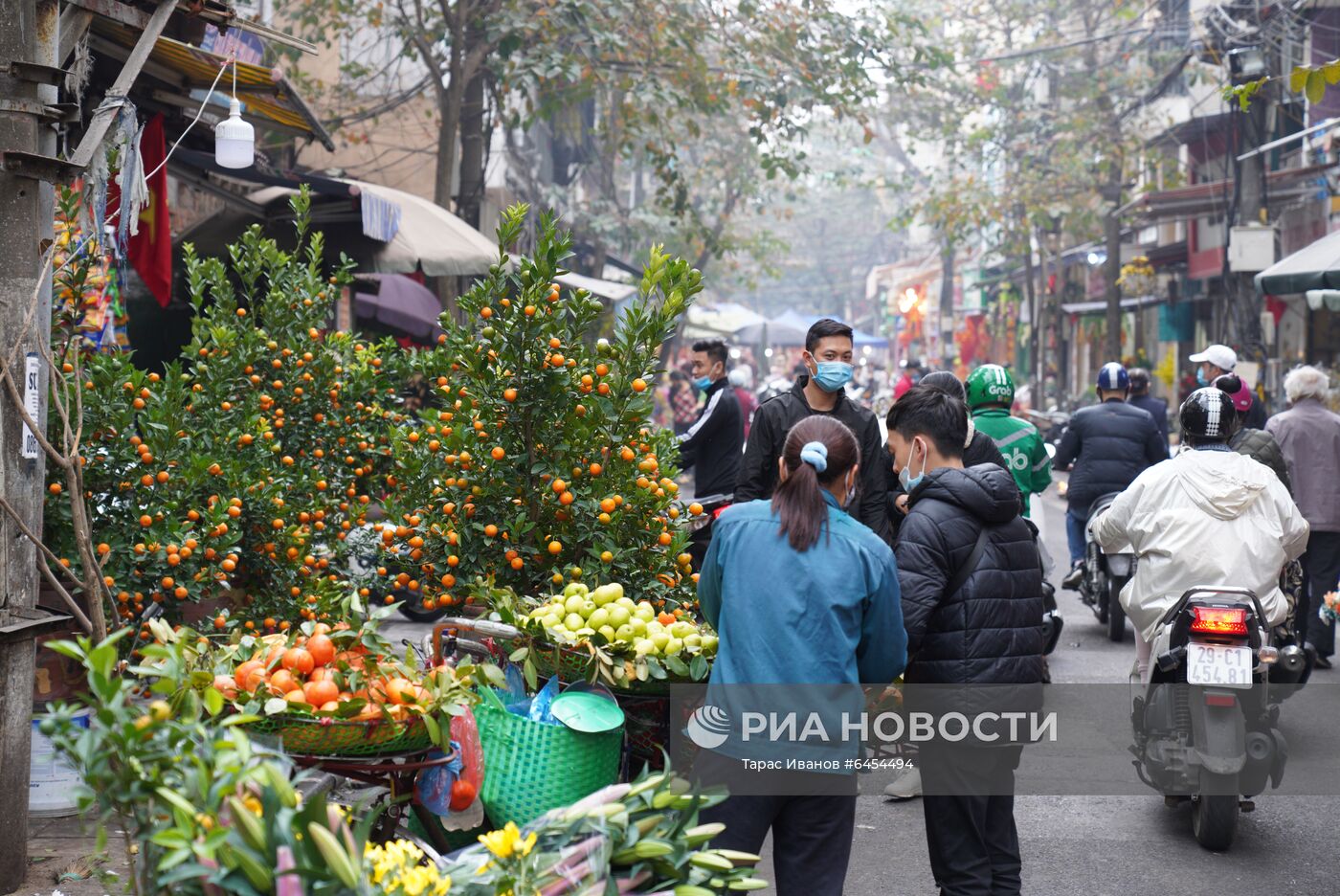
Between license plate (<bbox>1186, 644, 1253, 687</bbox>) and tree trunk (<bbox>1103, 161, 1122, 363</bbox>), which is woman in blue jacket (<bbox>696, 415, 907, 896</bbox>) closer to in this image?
license plate (<bbox>1186, 644, 1253, 687</bbox>)

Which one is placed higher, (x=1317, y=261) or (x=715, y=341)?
(x=1317, y=261)

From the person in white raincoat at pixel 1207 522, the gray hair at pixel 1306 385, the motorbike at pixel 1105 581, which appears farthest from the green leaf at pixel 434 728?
the gray hair at pixel 1306 385

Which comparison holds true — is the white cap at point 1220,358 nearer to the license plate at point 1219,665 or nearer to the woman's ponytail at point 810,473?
the license plate at point 1219,665

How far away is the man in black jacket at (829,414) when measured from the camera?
6.65 metres

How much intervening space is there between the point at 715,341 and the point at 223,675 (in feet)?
23.8

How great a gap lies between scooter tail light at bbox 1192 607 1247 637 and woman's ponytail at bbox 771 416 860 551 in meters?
2.27

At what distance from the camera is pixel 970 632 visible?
4.20 metres

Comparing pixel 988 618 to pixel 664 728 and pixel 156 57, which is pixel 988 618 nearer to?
pixel 664 728

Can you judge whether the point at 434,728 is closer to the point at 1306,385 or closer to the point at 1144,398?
the point at 1306,385

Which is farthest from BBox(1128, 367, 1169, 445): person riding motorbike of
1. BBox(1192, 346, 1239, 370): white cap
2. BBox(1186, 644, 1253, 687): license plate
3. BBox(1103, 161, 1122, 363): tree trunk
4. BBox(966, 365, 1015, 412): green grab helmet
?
BBox(1103, 161, 1122, 363): tree trunk

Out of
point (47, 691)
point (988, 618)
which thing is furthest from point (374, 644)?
point (47, 691)

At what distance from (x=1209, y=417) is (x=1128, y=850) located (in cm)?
177

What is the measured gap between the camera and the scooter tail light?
5.39 metres

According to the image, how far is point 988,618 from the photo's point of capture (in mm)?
4203
